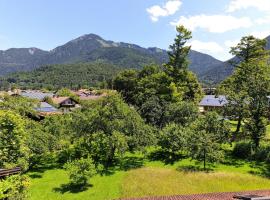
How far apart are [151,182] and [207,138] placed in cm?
838

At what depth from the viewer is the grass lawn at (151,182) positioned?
25844 millimetres

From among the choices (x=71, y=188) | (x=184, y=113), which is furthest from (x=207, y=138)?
(x=71, y=188)

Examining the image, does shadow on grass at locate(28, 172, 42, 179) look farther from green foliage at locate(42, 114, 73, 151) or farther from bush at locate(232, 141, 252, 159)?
bush at locate(232, 141, 252, 159)

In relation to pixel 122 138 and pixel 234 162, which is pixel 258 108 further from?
pixel 122 138

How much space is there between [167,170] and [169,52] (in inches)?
1363

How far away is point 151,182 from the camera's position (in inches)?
1097

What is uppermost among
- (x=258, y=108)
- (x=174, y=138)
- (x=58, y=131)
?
(x=258, y=108)

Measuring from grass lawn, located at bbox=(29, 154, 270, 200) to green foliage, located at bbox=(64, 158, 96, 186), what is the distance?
0.97 meters

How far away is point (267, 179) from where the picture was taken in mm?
28734

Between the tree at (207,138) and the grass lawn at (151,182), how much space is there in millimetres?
1554

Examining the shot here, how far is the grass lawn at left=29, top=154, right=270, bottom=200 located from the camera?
25.8m

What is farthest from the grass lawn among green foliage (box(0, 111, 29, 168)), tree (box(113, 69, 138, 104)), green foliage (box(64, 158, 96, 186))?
tree (box(113, 69, 138, 104))

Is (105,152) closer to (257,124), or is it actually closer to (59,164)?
(59,164)

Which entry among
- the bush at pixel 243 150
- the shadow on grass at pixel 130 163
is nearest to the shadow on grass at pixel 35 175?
the shadow on grass at pixel 130 163
